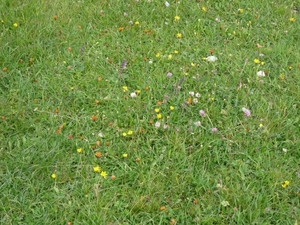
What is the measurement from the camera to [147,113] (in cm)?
318

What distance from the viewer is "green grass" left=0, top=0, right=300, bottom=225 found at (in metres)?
2.63

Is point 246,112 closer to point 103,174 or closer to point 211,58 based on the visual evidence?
point 211,58

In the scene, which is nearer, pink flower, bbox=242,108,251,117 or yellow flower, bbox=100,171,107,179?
yellow flower, bbox=100,171,107,179

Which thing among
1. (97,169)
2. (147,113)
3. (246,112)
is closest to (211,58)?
(246,112)

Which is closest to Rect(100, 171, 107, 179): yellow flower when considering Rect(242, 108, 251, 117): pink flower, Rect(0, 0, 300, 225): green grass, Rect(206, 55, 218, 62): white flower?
Rect(0, 0, 300, 225): green grass

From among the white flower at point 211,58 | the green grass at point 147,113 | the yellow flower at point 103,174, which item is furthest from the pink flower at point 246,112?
the yellow flower at point 103,174

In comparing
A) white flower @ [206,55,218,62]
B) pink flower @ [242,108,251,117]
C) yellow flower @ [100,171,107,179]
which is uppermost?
white flower @ [206,55,218,62]

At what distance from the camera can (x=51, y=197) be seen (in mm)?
2615

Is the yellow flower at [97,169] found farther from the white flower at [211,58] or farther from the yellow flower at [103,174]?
the white flower at [211,58]

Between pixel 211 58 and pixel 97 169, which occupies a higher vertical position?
pixel 211 58

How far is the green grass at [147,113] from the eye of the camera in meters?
2.63

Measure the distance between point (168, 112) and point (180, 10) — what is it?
1461mm

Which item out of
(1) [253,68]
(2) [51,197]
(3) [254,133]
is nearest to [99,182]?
(2) [51,197]

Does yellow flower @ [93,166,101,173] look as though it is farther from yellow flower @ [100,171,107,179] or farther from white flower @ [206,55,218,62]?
white flower @ [206,55,218,62]
